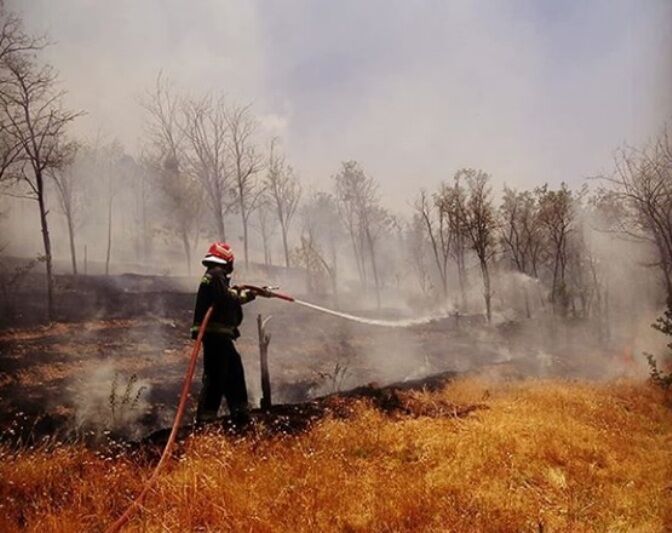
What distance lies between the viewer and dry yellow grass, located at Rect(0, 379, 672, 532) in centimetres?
352

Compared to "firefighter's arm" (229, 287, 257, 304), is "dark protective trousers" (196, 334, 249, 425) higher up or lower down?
lower down

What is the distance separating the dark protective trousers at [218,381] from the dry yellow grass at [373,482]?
69cm

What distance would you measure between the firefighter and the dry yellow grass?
734mm

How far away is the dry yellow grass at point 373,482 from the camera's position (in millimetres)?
3516

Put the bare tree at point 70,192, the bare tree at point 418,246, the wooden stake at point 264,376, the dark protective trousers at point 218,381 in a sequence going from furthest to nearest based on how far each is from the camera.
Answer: the bare tree at point 418,246
the bare tree at point 70,192
the wooden stake at point 264,376
the dark protective trousers at point 218,381

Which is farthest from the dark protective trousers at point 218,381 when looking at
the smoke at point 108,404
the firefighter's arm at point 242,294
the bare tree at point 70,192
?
the bare tree at point 70,192

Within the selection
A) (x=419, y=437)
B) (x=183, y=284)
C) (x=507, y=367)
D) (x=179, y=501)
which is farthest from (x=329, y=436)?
(x=183, y=284)

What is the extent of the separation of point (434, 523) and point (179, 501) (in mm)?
1949

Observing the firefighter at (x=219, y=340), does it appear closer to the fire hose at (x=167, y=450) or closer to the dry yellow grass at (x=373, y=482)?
the fire hose at (x=167, y=450)

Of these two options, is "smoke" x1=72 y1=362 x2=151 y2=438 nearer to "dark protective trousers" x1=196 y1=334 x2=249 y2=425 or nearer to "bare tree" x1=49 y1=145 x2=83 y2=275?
"dark protective trousers" x1=196 y1=334 x2=249 y2=425

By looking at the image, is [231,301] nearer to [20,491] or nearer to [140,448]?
[140,448]

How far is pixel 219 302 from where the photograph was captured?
17.7 ft

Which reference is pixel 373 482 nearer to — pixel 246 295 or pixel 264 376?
pixel 246 295

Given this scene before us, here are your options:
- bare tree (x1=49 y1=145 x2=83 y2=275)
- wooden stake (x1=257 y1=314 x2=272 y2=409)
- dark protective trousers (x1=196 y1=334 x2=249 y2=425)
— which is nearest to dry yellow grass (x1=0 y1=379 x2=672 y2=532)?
dark protective trousers (x1=196 y1=334 x2=249 y2=425)
